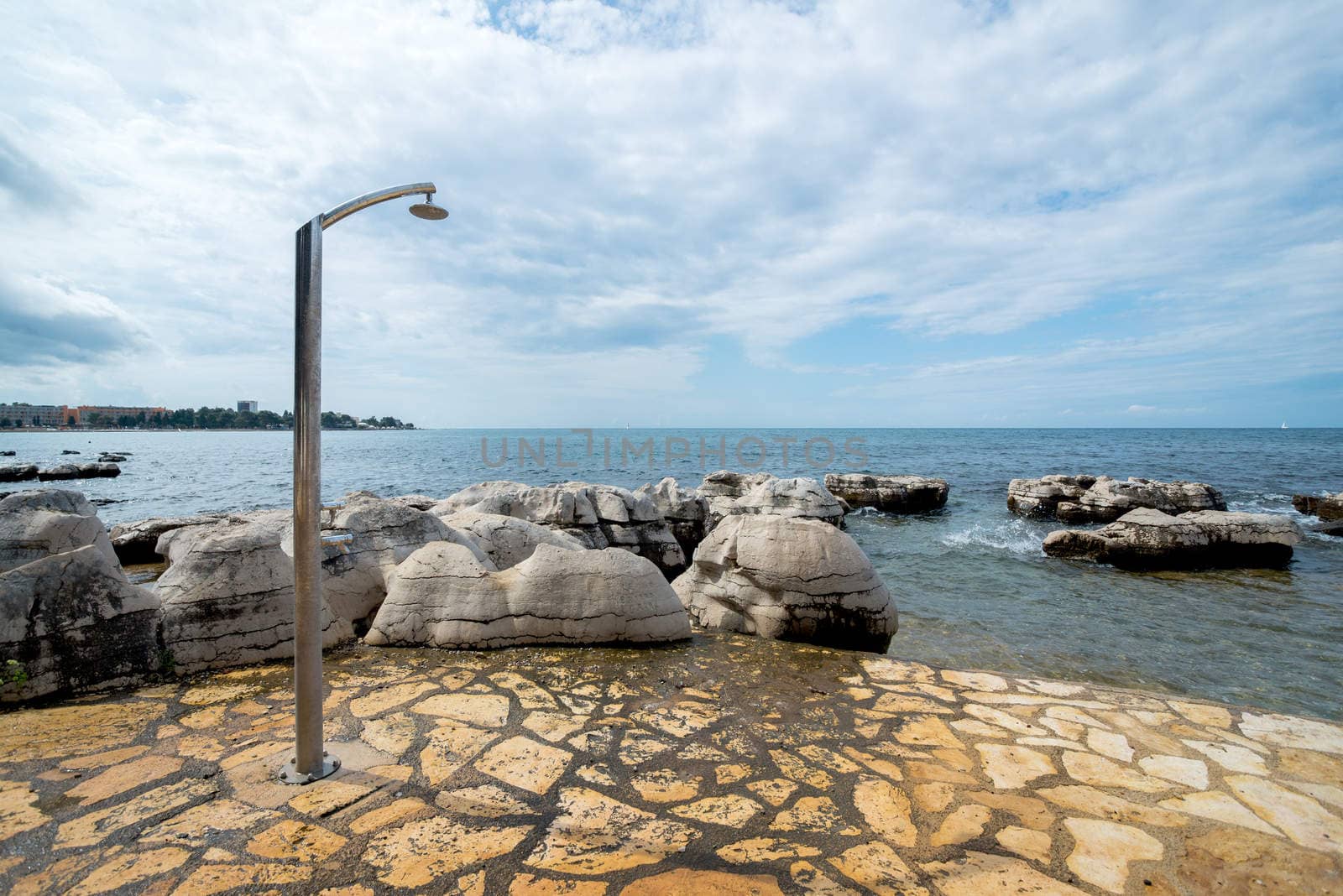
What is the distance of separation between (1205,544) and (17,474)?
58.3 m

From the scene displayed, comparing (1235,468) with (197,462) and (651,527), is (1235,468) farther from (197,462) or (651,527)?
(197,462)

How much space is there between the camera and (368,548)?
6449 mm

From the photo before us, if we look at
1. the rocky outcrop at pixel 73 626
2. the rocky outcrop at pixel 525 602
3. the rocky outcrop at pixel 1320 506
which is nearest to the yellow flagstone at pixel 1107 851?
the rocky outcrop at pixel 525 602

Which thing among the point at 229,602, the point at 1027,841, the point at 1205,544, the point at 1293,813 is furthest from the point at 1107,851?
the point at 1205,544

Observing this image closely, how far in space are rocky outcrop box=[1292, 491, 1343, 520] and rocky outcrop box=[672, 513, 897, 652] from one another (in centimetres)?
2407

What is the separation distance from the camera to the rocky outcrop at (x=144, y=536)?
1255 cm

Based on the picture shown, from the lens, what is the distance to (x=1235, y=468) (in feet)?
127

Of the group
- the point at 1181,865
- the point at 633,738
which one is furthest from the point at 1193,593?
the point at 633,738

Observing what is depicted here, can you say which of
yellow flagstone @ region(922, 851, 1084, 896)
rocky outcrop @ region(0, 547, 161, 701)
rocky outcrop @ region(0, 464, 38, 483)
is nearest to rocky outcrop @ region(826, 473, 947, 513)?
yellow flagstone @ region(922, 851, 1084, 896)

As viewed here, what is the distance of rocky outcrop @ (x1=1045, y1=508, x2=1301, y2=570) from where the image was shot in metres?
14.0

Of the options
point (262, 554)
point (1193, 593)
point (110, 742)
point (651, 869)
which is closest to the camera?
point (651, 869)

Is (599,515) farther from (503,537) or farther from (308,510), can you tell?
(308,510)

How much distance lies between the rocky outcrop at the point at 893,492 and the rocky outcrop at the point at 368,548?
19.1m

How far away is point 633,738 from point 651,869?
127cm
